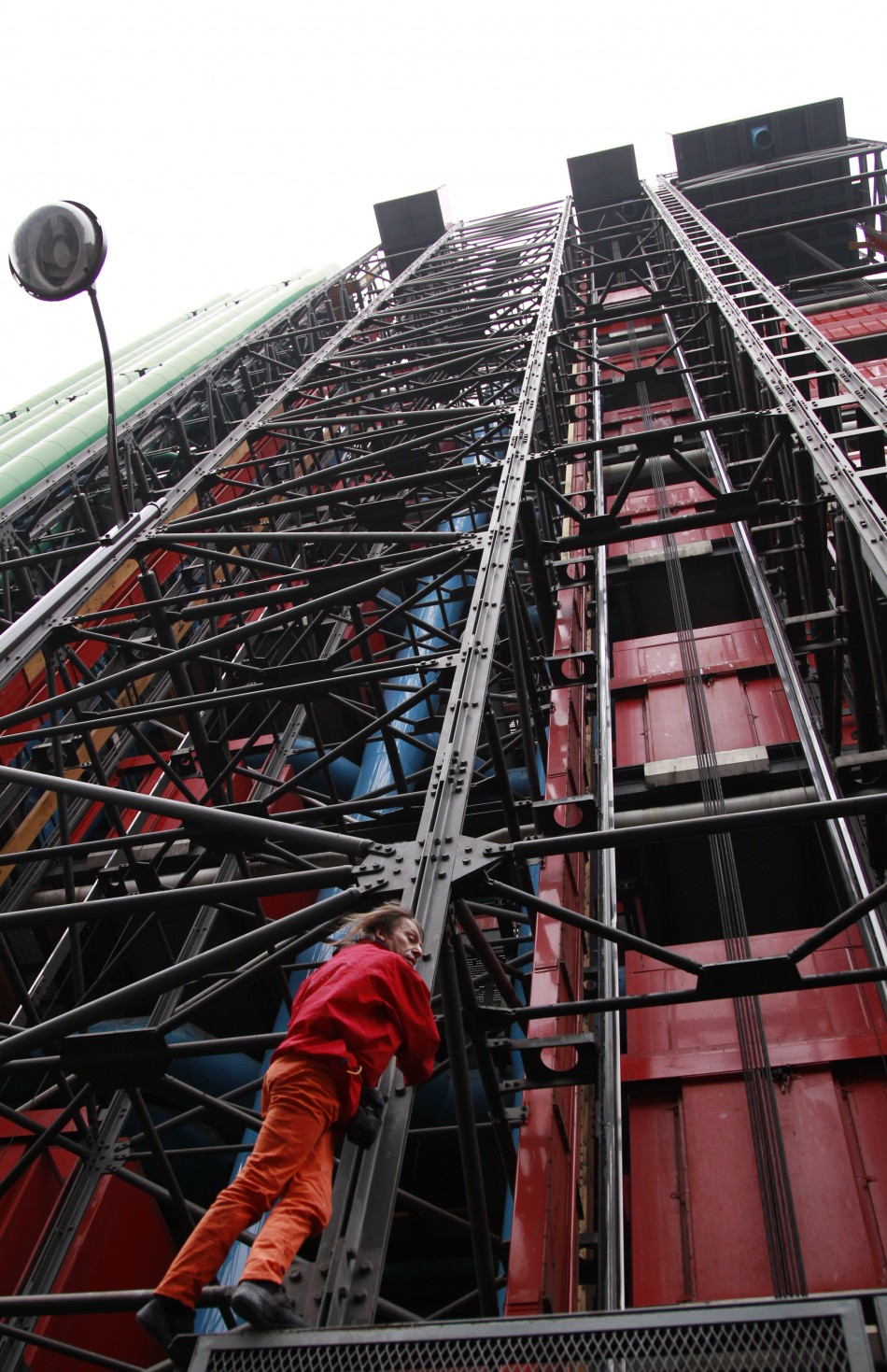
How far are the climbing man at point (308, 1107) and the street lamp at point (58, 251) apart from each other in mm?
5618

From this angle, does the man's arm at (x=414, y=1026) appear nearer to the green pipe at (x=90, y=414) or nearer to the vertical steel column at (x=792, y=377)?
the vertical steel column at (x=792, y=377)

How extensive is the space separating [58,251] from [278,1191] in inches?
279

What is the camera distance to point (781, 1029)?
830 cm

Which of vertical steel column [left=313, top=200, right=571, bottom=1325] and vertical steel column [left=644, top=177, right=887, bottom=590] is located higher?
vertical steel column [left=644, top=177, right=887, bottom=590]

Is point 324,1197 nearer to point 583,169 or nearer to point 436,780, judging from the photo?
point 436,780

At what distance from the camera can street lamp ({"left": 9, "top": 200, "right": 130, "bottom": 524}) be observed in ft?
26.3

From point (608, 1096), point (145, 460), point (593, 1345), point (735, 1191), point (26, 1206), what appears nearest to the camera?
point (593, 1345)

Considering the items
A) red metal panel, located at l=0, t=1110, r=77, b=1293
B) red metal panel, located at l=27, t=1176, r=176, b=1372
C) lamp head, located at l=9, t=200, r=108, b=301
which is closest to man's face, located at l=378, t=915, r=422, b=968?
red metal panel, located at l=27, t=1176, r=176, b=1372

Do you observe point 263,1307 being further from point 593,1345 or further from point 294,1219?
point 593,1345

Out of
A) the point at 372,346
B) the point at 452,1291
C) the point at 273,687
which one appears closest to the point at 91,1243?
the point at 452,1291

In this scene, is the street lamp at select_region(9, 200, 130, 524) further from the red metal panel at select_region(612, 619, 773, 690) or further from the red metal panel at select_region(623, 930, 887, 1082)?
the red metal panel at select_region(612, 619, 773, 690)

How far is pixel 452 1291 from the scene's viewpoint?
10000 millimetres

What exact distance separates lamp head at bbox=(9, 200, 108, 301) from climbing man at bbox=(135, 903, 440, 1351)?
19.5 ft

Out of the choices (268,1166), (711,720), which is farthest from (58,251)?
(711,720)
